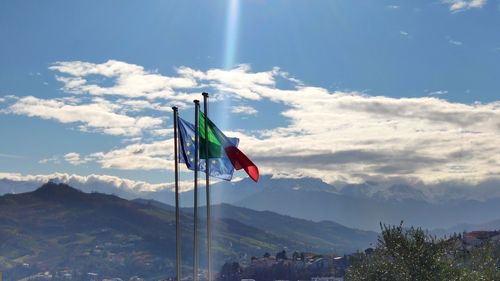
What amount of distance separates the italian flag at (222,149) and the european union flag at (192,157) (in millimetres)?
456

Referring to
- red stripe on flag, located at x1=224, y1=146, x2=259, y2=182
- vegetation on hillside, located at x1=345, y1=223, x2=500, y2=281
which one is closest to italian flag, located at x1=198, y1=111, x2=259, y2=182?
red stripe on flag, located at x1=224, y1=146, x2=259, y2=182

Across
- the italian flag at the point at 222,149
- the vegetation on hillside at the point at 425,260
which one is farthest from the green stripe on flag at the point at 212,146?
the vegetation on hillside at the point at 425,260

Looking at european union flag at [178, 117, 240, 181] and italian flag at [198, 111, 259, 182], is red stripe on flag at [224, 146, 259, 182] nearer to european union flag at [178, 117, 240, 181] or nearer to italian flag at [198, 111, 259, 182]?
italian flag at [198, 111, 259, 182]

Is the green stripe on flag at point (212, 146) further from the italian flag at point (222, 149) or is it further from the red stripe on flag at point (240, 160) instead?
the red stripe on flag at point (240, 160)

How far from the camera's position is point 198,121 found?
4459cm

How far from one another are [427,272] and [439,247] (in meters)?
3.15

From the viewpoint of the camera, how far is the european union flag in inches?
1788

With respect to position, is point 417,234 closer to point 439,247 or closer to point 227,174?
point 439,247

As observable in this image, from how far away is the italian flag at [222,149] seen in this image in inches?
1796

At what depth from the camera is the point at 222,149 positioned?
1839 inches

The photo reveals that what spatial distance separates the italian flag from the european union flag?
456 millimetres

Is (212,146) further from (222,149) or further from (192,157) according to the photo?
(192,157)

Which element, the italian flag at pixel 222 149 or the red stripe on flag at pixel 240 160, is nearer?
the red stripe on flag at pixel 240 160

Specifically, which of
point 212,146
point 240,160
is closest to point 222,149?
point 212,146
